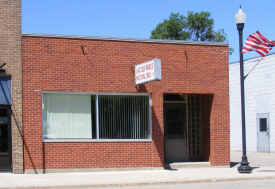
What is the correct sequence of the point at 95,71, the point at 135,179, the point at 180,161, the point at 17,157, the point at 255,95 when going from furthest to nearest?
the point at 255,95 < the point at 180,161 < the point at 95,71 < the point at 17,157 < the point at 135,179

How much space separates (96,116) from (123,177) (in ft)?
9.39

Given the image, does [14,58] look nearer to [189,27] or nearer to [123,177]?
[123,177]

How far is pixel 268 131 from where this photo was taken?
2497 cm

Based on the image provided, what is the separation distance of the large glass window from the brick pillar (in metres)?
0.97

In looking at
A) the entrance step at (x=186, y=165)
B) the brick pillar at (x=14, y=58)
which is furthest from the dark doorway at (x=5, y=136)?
the entrance step at (x=186, y=165)

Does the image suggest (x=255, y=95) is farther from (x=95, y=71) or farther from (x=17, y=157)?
(x=17, y=157)

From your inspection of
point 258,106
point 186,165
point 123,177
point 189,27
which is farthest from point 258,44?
point 189,27

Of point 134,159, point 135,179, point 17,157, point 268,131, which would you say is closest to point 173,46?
point 134,159

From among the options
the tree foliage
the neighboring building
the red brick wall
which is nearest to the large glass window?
the red brick wall

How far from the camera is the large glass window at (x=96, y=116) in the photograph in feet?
49.3

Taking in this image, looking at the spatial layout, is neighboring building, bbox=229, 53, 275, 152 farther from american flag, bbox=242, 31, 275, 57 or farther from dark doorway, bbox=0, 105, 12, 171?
dark doorway, bbox=0, 105, 12, 171

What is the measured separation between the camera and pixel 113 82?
15.5m

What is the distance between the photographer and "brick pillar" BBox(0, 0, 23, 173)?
564 inches

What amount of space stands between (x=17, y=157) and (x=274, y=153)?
15.8 meters
